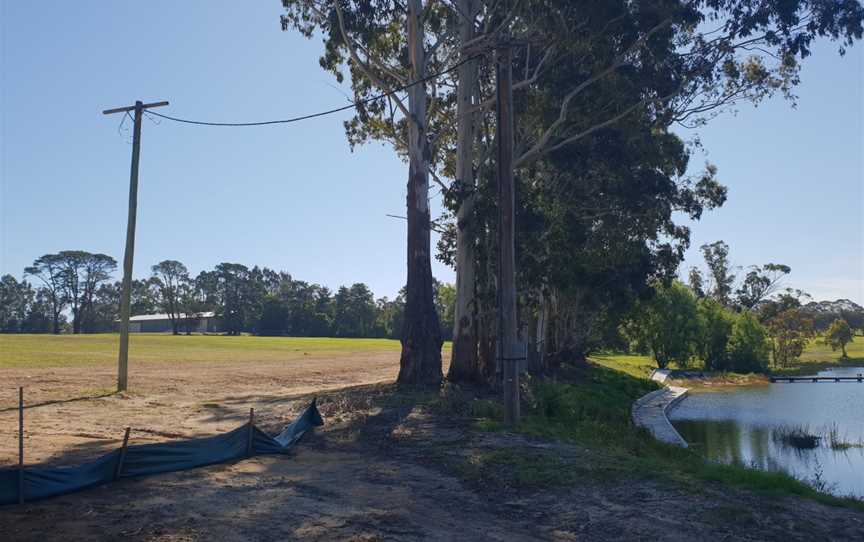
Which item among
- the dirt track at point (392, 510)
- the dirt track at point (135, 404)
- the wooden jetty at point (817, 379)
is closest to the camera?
the dirt track at point (392, 510)

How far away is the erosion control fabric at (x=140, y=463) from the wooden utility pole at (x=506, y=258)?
13.1 ft

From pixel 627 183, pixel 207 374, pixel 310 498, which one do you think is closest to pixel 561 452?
pixel 310 498

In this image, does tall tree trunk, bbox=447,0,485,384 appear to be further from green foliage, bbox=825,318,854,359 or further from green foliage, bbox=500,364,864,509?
green foliage, bbox=825,318,854,359

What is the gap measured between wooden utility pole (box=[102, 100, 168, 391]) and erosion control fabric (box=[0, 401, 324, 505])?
990 centimetres

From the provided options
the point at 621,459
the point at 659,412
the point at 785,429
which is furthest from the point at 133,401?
the point at 785,429

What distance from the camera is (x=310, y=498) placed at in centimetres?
902

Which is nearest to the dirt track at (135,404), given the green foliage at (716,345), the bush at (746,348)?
the green foliage at (716,345)

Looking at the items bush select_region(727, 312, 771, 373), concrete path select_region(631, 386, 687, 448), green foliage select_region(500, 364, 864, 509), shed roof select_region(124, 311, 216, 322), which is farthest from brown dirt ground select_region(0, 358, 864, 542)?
shed roof select_region(124, 311, 216, 322)

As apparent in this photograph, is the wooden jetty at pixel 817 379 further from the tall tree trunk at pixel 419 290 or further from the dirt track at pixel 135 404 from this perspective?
the tall tree trunk at pixel 419 290

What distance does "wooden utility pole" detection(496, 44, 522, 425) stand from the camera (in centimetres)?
1384

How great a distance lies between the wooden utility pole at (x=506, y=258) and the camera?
13.8 meters

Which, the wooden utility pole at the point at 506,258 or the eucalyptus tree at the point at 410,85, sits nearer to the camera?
the wooden utility pole at the point at 506,258

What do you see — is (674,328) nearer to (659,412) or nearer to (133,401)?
(659,412)

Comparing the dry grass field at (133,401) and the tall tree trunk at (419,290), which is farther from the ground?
the tall tree trunk at (419,290)
